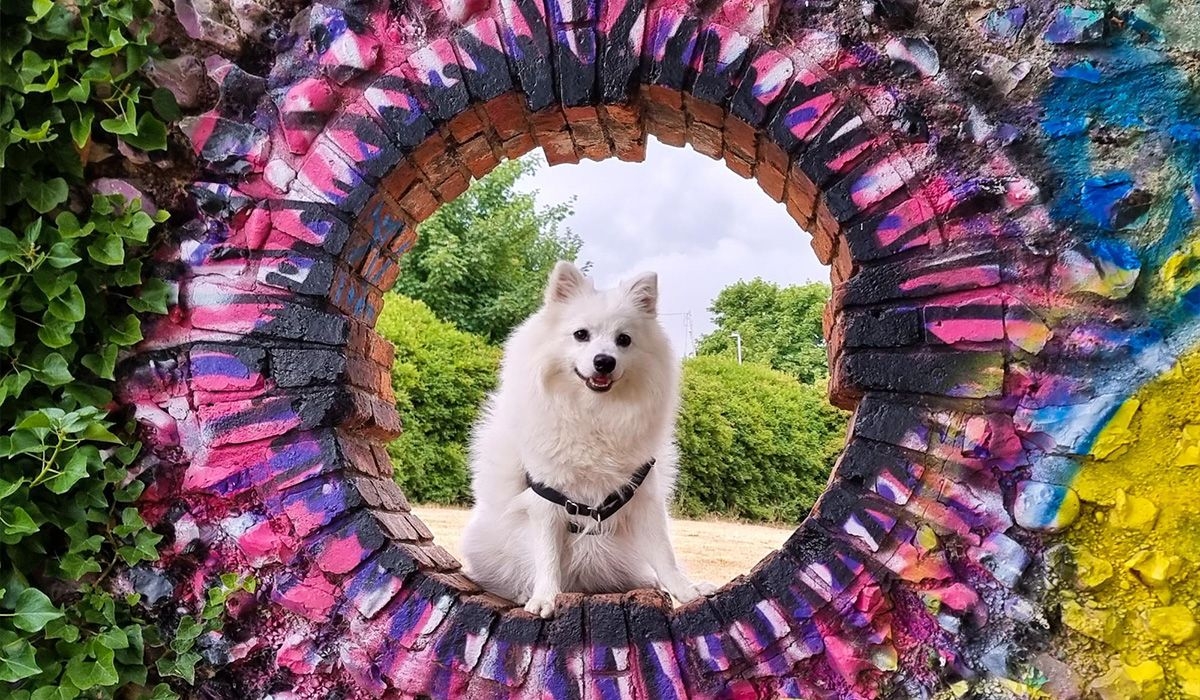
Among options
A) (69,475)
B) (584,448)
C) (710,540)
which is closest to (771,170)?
(584,448)

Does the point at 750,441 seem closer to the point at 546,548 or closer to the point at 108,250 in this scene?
the point at 546,548

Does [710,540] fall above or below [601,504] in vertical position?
below

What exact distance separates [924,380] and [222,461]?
67.9 inches

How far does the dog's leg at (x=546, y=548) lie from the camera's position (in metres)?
2.20

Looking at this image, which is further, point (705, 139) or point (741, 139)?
point (705, 139)

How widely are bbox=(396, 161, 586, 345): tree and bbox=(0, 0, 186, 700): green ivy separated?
6459 mm

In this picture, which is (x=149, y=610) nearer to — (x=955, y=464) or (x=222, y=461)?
(x=222, y=461)

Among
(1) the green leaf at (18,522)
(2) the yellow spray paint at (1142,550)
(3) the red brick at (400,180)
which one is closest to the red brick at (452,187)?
(3) the red brick at (400,180)

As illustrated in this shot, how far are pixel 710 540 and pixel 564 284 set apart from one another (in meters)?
3.01

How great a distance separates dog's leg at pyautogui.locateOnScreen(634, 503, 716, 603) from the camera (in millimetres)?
2348

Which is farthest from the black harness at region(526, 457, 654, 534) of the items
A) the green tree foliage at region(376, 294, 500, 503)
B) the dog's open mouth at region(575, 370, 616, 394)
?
the green tree foliage at region(376, 294, 500, 503)

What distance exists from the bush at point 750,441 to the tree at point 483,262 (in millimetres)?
2556

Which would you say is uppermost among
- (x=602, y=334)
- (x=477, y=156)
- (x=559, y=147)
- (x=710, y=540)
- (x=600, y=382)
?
(x=559, y=147)

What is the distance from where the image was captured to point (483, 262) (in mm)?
9453
